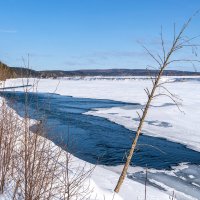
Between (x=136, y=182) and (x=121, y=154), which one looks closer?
(x=136, y=182)

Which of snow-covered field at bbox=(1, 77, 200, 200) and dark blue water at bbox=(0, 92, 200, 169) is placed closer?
snow-covered field at bbox=(1, 77, 200, 200)

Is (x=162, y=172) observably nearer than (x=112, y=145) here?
Yes

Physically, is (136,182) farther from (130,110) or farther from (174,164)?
(130,110)

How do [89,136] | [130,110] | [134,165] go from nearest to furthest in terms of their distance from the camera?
[134,165] < [89,136] < [130,110]

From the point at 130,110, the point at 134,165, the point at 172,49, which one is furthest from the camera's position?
the point at 130,110

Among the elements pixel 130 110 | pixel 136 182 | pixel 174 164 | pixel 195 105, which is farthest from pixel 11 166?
pixel 195 105

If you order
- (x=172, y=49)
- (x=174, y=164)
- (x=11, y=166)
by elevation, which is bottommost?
(x=174, y=164)

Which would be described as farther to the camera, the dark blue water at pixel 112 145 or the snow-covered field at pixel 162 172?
the dark blue water at pixel 112 145

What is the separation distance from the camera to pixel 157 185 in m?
7.68

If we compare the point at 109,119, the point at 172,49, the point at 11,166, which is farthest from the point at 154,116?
the point at 11,166

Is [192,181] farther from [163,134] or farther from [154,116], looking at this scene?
[154,116]

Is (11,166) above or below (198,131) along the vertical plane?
above

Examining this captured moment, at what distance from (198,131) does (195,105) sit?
22.5 feet

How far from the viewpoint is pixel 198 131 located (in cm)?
1327
